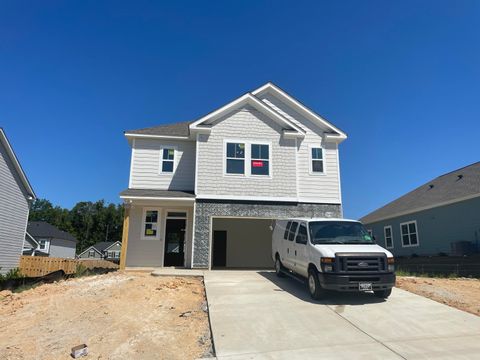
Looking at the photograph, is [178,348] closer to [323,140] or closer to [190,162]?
[190,162]

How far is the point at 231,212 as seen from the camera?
49.6 feet

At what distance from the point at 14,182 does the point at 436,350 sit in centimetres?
2221

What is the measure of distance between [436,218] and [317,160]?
9081 mm

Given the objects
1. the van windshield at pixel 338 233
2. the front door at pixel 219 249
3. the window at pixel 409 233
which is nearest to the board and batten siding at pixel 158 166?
the front door at pixel 219 249

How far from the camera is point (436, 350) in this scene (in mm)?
5750

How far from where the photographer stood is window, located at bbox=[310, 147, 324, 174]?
55.5ft

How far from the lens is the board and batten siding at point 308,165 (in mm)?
16516

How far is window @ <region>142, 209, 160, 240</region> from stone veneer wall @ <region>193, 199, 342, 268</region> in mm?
2395

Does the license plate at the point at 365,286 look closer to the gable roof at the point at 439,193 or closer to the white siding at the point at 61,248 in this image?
the gable roof at the point at 439,193

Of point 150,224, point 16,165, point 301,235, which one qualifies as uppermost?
point 16,165

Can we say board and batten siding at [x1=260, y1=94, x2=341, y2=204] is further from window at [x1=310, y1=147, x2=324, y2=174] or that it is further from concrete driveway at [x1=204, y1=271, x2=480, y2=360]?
concrete driveway at [x1=204, y1=271, x2=480, y2=360]

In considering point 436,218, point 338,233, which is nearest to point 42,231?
point 436,218

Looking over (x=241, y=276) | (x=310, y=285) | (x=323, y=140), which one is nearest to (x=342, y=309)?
(x=310, y=285)

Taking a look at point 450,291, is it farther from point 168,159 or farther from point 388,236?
point 388,236
